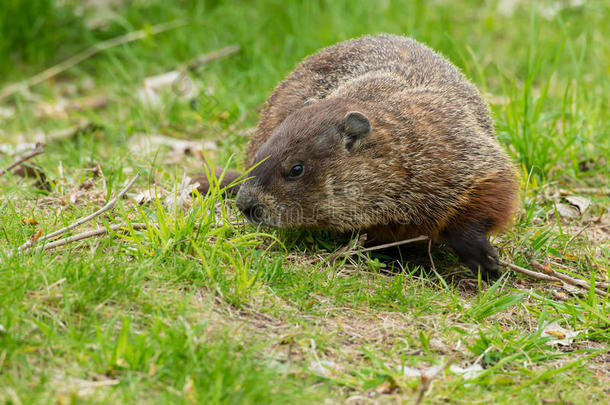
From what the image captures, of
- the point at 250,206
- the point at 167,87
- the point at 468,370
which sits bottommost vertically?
the point at 468,370

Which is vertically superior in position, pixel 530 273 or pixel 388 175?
pixel 388 175

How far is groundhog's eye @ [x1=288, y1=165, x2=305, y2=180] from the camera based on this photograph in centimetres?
414

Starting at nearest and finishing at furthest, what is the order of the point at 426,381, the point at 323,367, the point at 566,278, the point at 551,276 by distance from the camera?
the point at 426,381
the point at 323,367
the point at 566,278
the point at 551,276

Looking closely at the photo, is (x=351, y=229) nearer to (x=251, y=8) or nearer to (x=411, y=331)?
(x=411, y=331)

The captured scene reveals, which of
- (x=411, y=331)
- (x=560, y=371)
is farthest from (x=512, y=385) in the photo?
(x=411, y=331)

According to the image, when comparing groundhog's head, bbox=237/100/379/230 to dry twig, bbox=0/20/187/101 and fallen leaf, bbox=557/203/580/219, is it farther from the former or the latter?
dry twig, bbox=0/20/187/101

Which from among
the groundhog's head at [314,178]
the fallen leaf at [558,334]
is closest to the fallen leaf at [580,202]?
the fallen leaf at [558,334]

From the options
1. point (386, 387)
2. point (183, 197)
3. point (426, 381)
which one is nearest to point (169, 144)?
point (183, 197)

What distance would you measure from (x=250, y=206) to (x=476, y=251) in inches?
58.3

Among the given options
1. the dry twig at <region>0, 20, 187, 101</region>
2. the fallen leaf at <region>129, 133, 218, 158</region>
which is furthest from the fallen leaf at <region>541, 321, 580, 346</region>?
the dry twig at <region>0, 20, 187, 101</region>

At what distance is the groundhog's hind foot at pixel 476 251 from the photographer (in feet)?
13.8

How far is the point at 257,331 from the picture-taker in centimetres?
331

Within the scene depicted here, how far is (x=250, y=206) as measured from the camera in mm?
4102

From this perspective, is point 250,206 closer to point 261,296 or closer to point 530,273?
point 261,296
